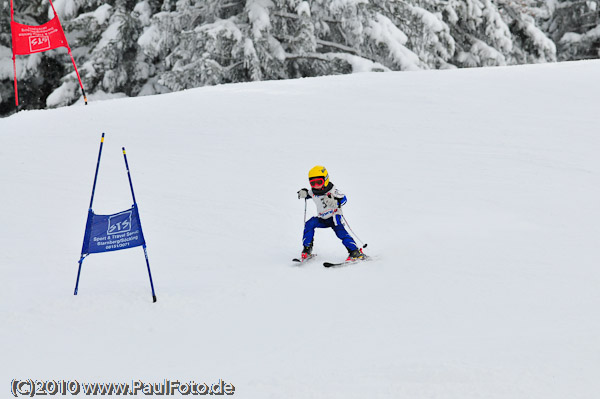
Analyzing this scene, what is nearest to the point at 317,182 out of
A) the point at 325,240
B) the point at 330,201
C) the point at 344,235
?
the point at 330,201

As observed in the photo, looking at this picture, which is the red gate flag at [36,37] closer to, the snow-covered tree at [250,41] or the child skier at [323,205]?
the snow-covered tree at [250,41]

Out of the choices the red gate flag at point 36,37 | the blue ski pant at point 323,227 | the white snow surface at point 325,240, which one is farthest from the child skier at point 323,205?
the red gate flag at point 36,37

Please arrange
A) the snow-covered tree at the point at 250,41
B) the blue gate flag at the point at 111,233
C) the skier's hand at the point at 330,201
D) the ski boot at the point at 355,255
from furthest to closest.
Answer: the snow-covered tree at the point at 250,41 < the skier's hand at the point at 330,201 < the ski boot at the point at 355,255 < the blue gate flag at the point at 111,233

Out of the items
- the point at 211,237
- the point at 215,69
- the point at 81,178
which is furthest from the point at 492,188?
the point at 215,69

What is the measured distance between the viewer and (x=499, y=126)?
360 inches

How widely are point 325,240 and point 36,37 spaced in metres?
7.95

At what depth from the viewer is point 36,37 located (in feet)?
38.2

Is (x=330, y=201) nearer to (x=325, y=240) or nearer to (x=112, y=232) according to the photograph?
(x=325, y=240)

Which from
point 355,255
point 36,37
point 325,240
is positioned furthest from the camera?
point 36,37

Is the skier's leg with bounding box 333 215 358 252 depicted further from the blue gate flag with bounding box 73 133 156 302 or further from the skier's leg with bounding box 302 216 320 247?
the blue gate flag with bounding box 73 133 156 302

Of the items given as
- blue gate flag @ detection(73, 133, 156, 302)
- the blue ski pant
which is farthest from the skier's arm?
blue gate flag @ detection(73, 133, 156, 302)

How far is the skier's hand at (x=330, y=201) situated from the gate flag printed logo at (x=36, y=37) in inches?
299

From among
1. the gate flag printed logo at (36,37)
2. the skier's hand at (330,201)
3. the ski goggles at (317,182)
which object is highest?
the gate flag printed logo at (36,37)

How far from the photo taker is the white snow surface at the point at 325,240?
3.99 meters
